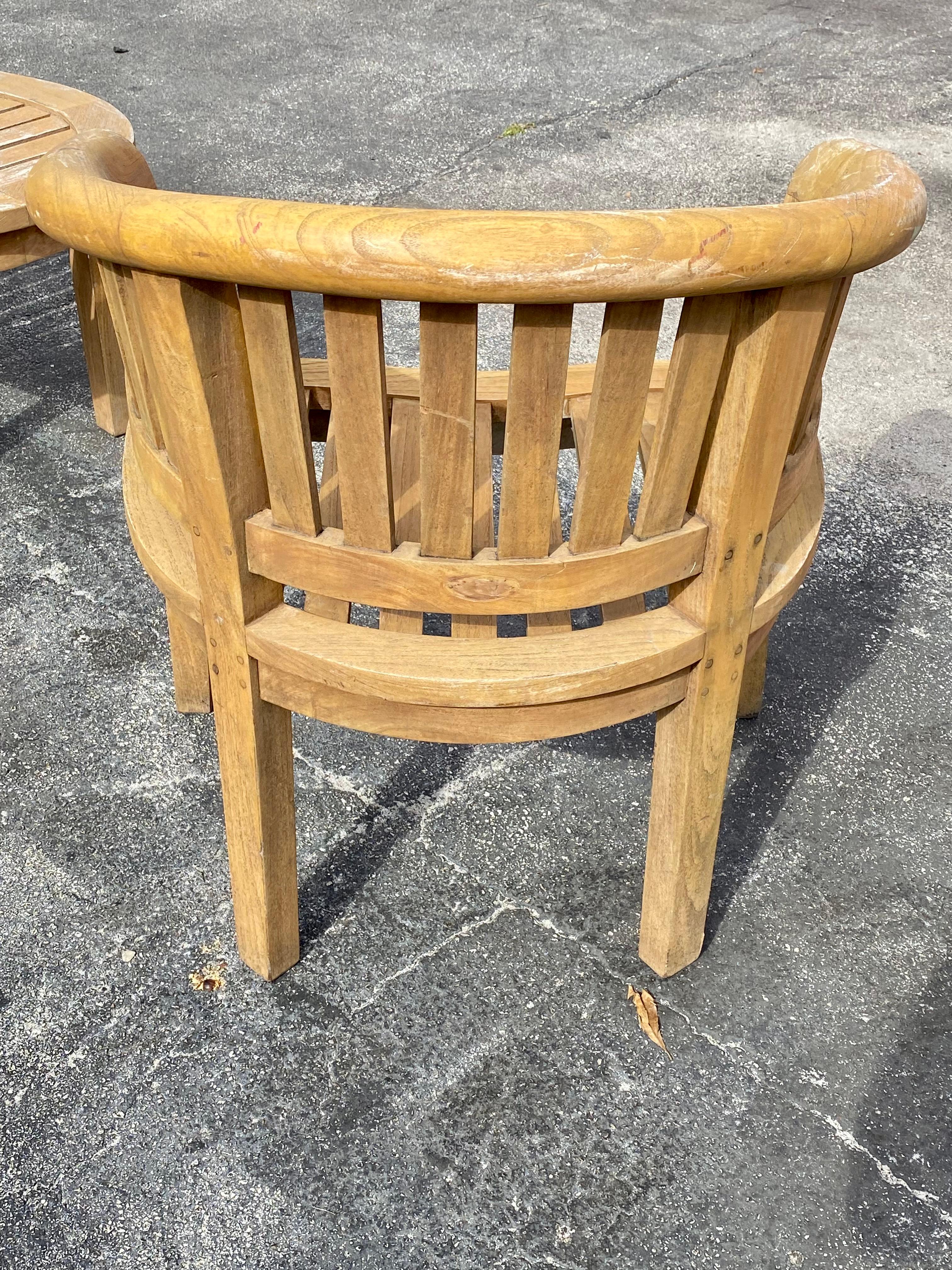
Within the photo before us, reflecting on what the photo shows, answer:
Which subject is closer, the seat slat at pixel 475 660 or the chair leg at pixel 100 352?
the seat slat at pixel 475 660

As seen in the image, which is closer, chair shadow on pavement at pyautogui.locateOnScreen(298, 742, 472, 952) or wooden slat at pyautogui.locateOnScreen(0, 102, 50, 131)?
chair shadow on pavement at pyautogui.locateOnScreen(298, 742, 472, 952)

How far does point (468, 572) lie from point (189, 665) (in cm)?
114

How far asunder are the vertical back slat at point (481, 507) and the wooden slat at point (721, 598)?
0.27 m

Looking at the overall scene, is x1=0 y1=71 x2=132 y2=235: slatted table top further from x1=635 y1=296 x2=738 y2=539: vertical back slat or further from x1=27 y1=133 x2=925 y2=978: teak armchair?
x1=635 y1=296 x2=738 y2=539: vertical back slat

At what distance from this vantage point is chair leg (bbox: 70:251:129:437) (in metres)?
3.11

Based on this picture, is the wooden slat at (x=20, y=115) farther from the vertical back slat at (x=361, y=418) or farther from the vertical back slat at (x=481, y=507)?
the vertical back slat at (x=361, y=418)

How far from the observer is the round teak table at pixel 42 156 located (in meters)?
2.71

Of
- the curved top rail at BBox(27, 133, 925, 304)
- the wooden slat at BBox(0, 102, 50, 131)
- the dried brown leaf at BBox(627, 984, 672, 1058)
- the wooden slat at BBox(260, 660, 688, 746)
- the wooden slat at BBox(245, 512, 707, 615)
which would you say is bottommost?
the dried brown leaf at BBox(627, 984, 672, 1058)

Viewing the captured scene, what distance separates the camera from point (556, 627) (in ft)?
5.59

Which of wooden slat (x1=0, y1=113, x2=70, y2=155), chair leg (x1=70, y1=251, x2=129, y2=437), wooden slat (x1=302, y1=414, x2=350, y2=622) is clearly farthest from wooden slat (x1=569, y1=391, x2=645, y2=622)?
wooden slat (x1=0, y1=113, x2=70, y2=155)

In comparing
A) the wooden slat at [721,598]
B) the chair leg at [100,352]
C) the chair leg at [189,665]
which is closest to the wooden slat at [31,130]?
the chair leg at [100,352]

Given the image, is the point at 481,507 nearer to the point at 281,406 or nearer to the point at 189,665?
the point at 281,406

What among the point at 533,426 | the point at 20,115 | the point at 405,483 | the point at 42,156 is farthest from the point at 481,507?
the point at 20,115

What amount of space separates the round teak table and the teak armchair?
1.11m
